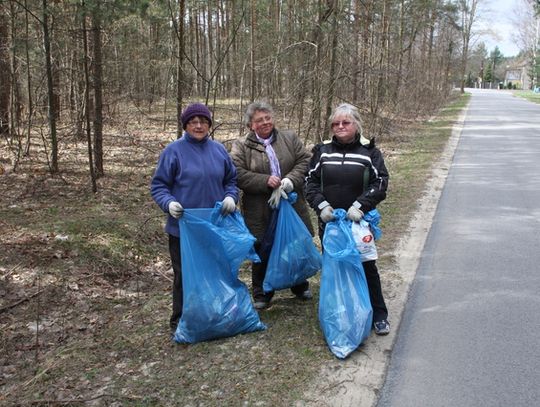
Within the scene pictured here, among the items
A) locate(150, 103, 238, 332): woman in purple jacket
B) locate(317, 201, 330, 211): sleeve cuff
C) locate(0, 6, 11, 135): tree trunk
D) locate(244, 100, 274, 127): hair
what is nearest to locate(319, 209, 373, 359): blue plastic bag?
locate(317, 201, 330, 211): sleeve cuff

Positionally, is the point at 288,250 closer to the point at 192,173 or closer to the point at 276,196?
the point at 276,196

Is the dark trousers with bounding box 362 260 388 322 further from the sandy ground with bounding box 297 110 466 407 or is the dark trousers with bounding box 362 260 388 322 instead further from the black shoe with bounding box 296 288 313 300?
the black shoe with bounding box 296 288 313 300

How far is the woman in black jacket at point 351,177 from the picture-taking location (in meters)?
3.48

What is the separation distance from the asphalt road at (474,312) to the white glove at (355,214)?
3.11 feet

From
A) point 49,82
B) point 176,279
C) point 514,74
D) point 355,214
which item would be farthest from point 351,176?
point 514,74

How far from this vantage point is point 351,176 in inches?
139

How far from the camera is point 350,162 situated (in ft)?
11.6

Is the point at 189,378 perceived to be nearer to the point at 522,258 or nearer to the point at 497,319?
the point at 497,319

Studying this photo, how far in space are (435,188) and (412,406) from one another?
6.68 m

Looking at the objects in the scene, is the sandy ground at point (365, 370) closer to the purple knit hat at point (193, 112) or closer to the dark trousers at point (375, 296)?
the dark trousers at point (375, 296)

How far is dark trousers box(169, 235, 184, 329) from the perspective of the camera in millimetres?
3658

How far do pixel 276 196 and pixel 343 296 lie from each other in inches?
35.8

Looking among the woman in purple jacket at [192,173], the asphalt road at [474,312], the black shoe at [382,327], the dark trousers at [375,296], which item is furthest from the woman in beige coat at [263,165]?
the asphalt road at [474,312]

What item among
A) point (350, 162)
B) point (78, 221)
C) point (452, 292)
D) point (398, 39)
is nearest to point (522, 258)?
point (452, 292)
